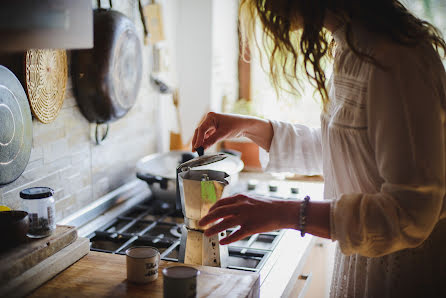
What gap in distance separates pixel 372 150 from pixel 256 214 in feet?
0.88

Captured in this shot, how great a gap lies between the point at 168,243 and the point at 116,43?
67 cm

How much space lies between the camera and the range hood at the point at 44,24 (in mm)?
782

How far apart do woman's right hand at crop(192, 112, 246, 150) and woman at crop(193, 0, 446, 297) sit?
0.22m

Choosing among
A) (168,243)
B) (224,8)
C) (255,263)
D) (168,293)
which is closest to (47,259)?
(168,293)

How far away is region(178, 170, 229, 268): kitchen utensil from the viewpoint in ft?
3.74

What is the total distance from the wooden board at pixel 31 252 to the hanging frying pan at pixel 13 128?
20 cm

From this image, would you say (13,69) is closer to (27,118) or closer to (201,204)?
(27,118)

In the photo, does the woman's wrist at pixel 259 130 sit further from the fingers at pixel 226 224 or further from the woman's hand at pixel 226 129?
the fingers at pixel 226 224

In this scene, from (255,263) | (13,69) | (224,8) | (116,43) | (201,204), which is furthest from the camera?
(224,8)

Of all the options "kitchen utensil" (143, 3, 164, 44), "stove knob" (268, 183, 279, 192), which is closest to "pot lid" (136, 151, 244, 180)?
"stove knob" (268, 183, 279, 192)

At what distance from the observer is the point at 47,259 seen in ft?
3.60

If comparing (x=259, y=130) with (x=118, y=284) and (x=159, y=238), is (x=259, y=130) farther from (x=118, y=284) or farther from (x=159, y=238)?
(x=118, y=284)

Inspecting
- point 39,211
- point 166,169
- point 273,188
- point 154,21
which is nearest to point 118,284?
point 39,211

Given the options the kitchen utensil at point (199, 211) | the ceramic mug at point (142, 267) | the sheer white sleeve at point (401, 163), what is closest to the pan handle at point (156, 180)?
the kitchen utensil at point (199, 211)
